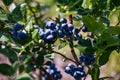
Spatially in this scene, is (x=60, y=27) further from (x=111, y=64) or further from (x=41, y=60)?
(x=111, y=64)

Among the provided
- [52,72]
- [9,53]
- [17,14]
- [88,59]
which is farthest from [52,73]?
[9,53]

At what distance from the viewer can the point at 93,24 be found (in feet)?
3.62

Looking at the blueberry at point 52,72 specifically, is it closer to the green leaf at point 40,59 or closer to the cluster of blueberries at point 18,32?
the green leaf at point 40,59

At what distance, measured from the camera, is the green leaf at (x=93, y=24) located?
1082mm

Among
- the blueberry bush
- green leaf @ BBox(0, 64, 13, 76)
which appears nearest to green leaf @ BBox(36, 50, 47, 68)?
the blueberry bush

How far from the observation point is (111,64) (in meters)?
3.86

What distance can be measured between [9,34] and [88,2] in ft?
1.09

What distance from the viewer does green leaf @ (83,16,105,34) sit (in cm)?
108

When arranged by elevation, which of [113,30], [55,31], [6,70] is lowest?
[6,70]

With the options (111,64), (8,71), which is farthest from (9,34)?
(111,64)

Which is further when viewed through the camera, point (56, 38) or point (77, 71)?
point (77, 71)

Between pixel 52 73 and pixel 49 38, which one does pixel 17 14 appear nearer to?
pixel 49 38

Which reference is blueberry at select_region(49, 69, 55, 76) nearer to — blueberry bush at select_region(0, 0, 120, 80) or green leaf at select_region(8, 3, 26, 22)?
blueberry bush at select_region(0, 0, 120, 80)

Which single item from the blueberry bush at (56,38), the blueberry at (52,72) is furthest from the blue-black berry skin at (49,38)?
the blueberry at (52,72)
